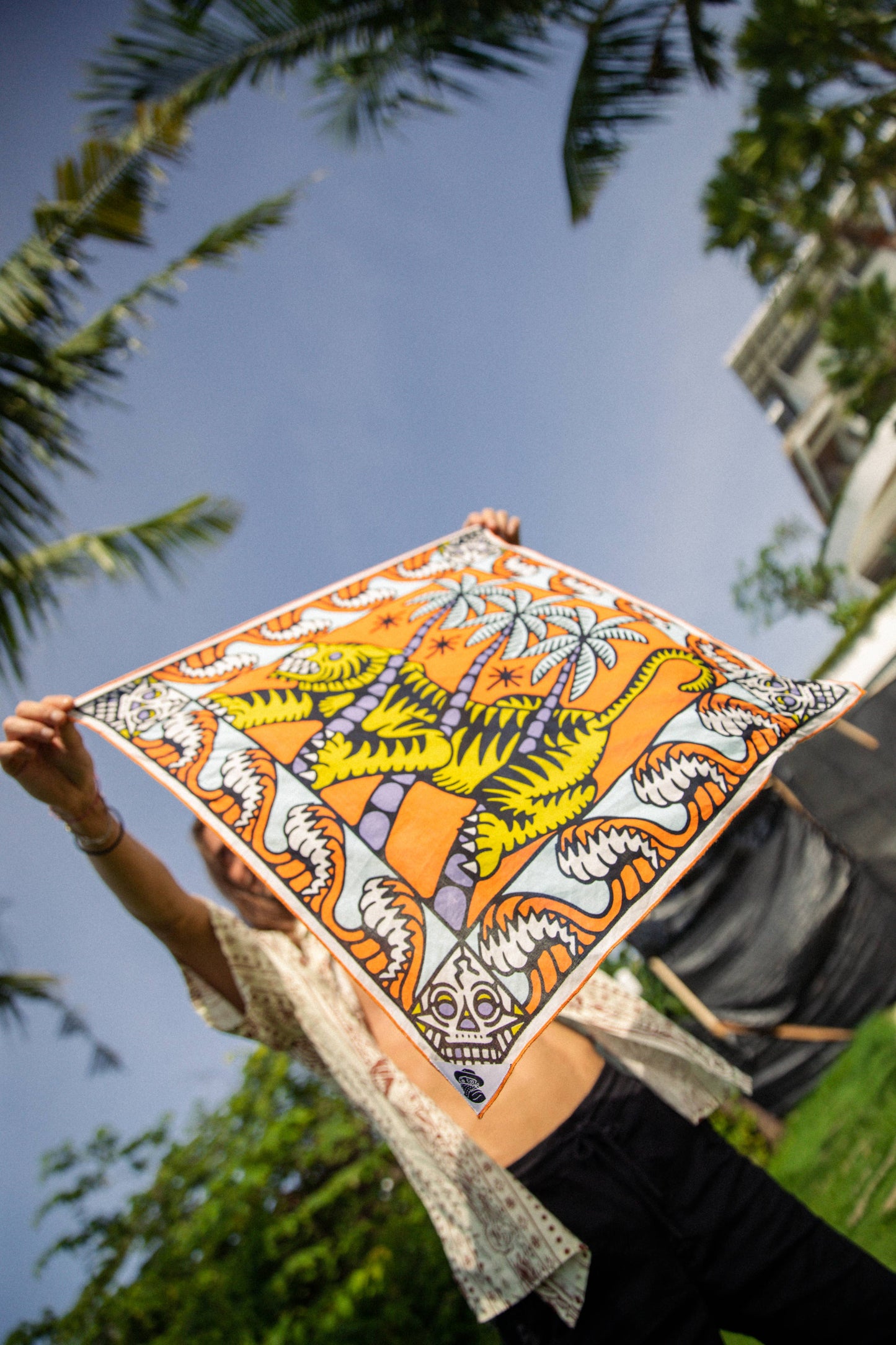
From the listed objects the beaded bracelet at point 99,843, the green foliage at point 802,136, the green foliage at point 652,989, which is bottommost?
the green foliage at point 652,989

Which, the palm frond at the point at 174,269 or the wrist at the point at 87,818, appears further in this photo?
the palm frond at the point at 174,269

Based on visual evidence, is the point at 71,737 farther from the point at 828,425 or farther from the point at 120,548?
the point at 828,425

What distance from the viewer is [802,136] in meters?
7.12

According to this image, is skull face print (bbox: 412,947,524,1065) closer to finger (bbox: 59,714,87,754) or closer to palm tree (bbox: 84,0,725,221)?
finger (bbox: 59,714,87,754)

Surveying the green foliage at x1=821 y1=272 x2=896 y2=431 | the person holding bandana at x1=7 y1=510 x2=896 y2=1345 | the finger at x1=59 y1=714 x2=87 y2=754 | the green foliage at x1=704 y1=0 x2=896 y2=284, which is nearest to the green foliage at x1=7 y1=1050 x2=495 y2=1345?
the person holding bandana at x1=7 y1=510 x2=896 y2=1345

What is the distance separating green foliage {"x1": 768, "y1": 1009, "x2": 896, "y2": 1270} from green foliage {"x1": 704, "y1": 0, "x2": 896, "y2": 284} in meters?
6.99

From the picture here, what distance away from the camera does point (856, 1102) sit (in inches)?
121

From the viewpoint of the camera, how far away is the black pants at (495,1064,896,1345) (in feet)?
3.35

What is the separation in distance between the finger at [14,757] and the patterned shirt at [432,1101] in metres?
0.52

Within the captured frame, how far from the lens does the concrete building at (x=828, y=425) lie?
34.6 ft

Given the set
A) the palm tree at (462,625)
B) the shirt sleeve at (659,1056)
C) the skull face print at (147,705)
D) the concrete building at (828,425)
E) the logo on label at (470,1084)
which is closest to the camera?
the logo on label at (470,1084)

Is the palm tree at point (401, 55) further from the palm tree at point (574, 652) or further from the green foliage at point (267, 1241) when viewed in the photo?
the green foliage at point (267, 1241)

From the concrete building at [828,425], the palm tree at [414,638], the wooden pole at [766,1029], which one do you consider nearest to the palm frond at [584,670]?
the palm tree at [414,638]

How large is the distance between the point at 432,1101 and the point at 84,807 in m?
0.89
